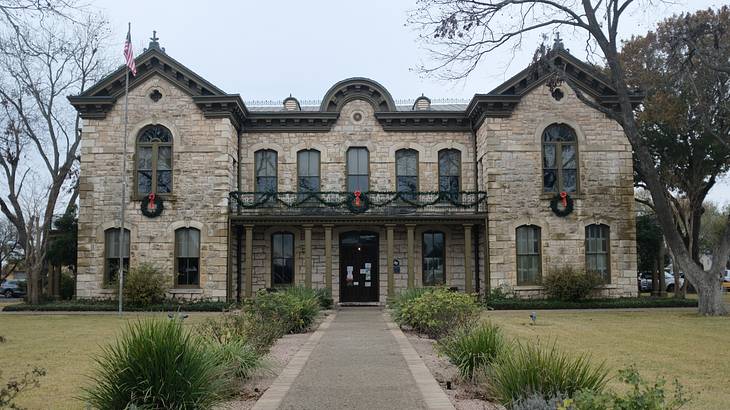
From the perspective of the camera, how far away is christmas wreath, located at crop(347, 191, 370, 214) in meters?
25.1

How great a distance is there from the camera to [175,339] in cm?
657

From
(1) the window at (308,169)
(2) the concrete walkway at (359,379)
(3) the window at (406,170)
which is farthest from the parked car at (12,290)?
(2) the concrete walkway at (359,379)

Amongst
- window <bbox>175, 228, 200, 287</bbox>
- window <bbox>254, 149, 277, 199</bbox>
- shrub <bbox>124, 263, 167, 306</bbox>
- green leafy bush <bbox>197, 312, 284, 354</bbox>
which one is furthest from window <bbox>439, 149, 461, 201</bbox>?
green leafy bush <bbox>197, 312, 284, 354</bbox>

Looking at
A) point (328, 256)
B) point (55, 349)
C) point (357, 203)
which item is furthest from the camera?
point (357, 203)

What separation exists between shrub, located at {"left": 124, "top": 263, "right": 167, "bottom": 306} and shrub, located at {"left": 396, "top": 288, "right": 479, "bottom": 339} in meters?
11.6

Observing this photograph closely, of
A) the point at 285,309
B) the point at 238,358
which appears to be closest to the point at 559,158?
the point at 285,309

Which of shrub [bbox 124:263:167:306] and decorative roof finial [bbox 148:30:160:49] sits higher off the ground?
decorative roof finial [bbox 148:30:160:49]

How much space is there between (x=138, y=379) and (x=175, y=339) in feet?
1.62

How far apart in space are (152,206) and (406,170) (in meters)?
9.46

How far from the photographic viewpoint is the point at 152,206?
2444 cm

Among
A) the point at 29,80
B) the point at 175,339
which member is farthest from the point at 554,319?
the point at 29,80

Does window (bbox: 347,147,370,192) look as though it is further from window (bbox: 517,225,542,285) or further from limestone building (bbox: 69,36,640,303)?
window (bbox: 517,225,542,285)

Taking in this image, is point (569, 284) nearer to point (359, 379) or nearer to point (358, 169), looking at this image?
point (358, 169)

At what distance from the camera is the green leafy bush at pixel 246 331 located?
992 centimetres
